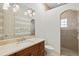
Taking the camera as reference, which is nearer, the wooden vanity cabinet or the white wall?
the wooden vanity cabinet

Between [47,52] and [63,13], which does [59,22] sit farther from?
[47,52]

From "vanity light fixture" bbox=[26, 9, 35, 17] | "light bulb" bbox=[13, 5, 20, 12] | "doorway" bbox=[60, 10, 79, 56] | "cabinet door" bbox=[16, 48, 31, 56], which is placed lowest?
"cabinet door" bbox=[16, 48, 31, 56]

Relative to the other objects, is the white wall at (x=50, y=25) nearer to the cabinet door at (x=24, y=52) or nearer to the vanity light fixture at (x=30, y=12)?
the vanity light fixture at (x=30, y=12)

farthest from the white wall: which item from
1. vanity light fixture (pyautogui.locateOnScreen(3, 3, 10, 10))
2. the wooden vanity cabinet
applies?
vanity light fixture (pyautogui.locateOnScreen(3, 3, 10, 10))

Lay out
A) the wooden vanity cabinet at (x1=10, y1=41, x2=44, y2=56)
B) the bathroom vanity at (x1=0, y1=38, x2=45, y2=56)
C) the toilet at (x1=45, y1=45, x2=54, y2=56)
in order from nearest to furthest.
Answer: the bathroom vanity at (x1=0, y1=38, x2=45, y2=56), the wooden vanity cabinet at (x1=10, y1=41, x2=44, y2=56), the toilet at (x1=45, y1=45, x2=54, y2=56)

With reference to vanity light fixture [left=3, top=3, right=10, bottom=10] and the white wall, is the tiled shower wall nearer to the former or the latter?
vanity light fixture [left=3, top=3, right=10, bottom=10]

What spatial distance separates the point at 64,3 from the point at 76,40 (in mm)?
598

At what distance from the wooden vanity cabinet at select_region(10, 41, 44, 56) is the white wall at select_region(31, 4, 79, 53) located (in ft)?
0.52

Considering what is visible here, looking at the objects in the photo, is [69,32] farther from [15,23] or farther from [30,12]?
[15,23]

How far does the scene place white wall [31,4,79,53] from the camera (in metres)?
1.68

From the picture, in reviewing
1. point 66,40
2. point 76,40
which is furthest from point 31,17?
point 76,40

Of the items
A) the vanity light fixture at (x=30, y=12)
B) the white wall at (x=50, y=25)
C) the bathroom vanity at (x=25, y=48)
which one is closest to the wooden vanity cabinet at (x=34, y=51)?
the bathroom vanity at (x=25, y=48)

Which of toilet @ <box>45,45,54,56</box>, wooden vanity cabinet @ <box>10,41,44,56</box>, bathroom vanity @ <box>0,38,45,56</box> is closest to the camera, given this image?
bathroom vanity @ <box>0,38,45,56</box>

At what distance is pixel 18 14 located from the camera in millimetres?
1734
